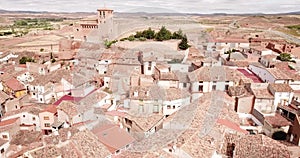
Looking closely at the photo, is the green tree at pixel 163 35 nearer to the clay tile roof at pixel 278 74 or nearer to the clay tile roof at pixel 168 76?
the clay tile roof at pixel 168 76

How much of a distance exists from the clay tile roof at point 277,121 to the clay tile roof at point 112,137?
19.1ft

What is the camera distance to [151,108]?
42.1ft

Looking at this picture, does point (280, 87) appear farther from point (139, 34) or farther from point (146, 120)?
point (139, 34)

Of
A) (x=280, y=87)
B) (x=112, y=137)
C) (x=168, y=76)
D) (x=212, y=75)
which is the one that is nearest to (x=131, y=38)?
(x=168, y=76)

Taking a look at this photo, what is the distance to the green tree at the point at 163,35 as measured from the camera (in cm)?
2044

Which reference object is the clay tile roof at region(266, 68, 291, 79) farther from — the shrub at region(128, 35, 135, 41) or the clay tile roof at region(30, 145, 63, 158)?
the clay tile roof at region(30, 145, 63, 158)

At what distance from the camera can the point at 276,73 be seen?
46.8 ft

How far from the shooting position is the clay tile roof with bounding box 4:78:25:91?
1744 cm

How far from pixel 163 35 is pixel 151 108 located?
9.12 m

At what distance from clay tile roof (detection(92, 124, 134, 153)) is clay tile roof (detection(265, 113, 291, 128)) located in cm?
581

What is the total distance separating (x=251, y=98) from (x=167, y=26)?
11.7 meters

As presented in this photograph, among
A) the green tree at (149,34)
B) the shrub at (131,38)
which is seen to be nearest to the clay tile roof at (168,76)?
the green tree at (149,34)

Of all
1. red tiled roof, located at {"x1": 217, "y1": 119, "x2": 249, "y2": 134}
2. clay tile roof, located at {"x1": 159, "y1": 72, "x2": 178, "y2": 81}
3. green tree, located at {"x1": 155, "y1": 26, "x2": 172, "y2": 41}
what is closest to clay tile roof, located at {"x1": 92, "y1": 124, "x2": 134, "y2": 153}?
red tiled roof, located at {"x1": 217, "y1": 119, "x2": 249, "y2": 134}

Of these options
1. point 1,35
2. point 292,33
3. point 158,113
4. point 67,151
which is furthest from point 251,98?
point 1,35
